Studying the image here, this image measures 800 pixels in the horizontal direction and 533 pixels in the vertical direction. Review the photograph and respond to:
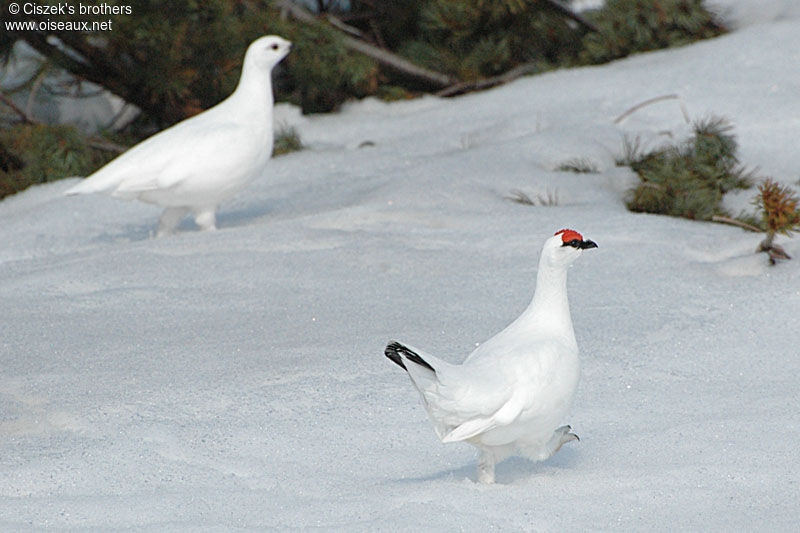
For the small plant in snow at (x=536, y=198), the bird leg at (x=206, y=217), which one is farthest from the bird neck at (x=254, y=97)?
the small plant in snow at (x=536, y=198)

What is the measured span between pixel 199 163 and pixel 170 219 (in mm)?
336

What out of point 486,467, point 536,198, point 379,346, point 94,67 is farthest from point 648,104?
point 486,467

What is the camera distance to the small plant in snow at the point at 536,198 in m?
4.10

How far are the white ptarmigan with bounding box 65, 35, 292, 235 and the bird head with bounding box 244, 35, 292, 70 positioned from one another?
0.35ft

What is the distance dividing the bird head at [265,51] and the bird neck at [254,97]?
0.13 ft

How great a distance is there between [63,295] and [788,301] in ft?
7.15

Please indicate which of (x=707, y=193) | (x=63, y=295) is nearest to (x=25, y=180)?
(x=63, y=295)

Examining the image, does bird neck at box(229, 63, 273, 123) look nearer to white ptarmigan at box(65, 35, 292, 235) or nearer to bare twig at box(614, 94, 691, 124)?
white ptarmigan at box(65, 35, 292, 235)

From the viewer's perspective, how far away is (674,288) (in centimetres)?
318

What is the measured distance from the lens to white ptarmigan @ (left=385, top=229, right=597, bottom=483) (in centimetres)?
188

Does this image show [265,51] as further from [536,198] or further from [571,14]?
[571,14]

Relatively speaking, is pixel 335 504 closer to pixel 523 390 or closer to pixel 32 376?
pixel 523 390
